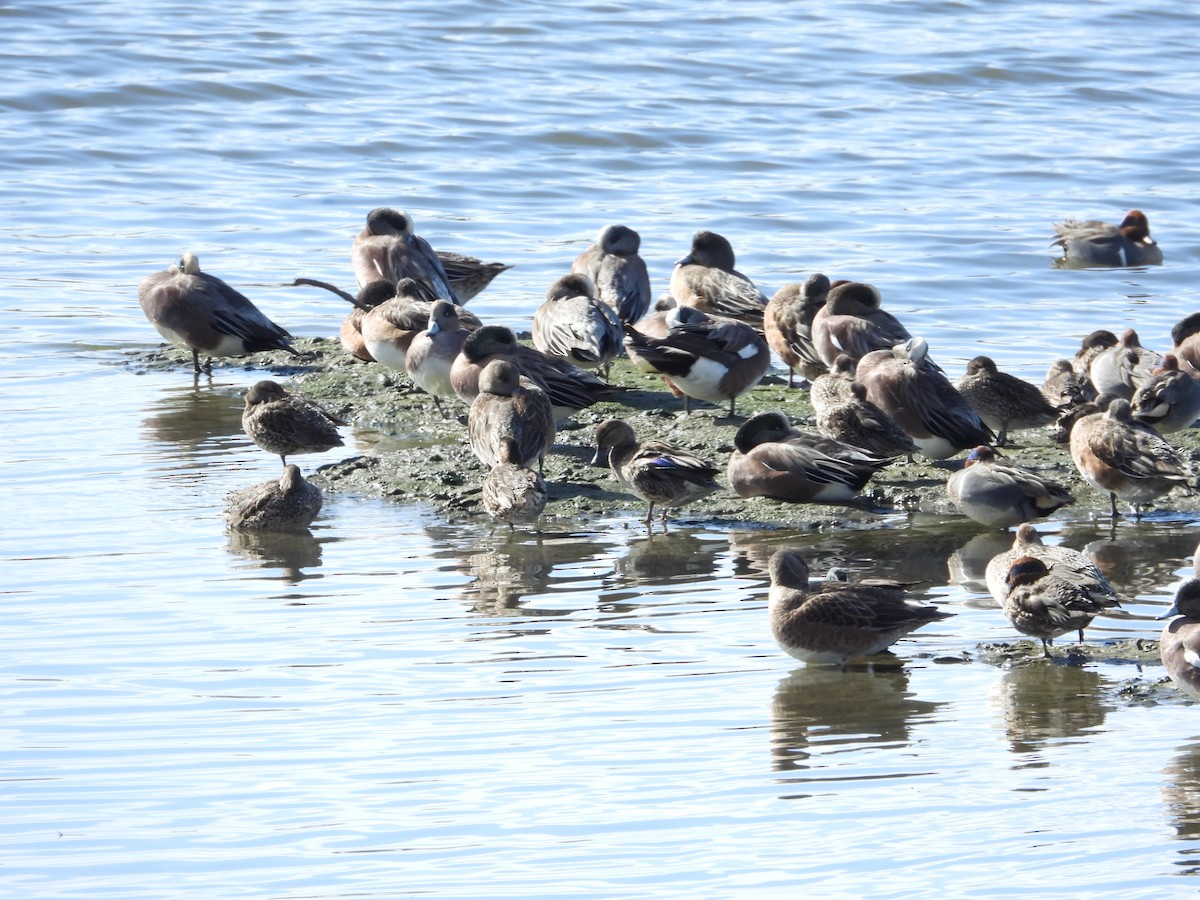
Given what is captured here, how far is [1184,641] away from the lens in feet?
22.3

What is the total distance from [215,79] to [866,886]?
844 inches

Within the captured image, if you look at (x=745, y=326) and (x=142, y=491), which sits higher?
(x=745, y=326)

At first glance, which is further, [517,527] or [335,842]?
[517,527]

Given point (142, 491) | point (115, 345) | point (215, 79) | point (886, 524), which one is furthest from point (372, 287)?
point (215, 79)

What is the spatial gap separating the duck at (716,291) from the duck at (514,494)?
4.19 m

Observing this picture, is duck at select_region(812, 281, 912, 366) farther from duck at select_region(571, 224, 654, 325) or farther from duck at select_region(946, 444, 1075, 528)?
duck at select_region(946, 444, 1075, 528)

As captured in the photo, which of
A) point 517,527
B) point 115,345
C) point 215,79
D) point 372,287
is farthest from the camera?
point 215,79

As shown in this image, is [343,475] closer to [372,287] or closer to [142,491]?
[142,491]

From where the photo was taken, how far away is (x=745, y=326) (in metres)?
11.6

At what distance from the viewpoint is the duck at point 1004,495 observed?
9.36 meters

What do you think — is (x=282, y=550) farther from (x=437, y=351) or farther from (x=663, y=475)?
(x=437, y=351)

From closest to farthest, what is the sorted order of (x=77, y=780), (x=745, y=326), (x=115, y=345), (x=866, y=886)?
(x=866, y=886) < (x=77, y=780) < (x=745, y=326) < (x=115, y=345)

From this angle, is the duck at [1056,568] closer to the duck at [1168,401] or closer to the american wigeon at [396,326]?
the duck at [1168,401]

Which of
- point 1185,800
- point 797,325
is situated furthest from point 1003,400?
point 1185,800
